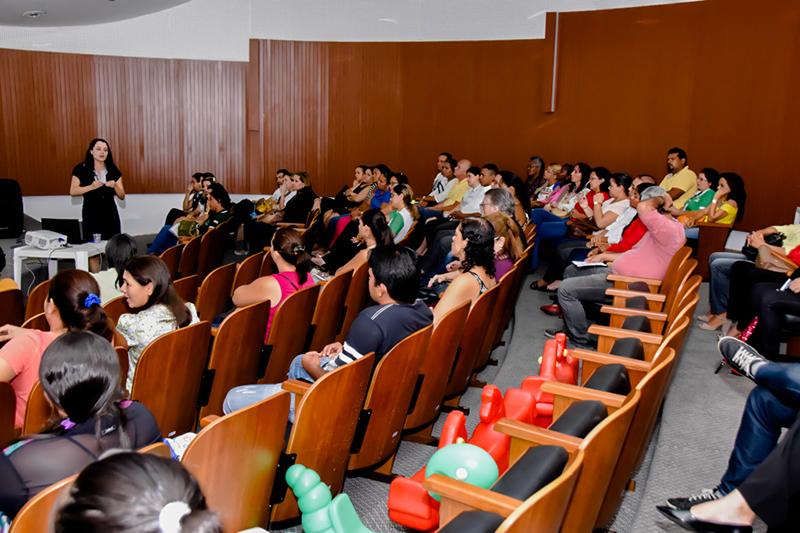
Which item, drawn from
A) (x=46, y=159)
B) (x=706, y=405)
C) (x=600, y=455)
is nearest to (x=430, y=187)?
(x=46, y=159)

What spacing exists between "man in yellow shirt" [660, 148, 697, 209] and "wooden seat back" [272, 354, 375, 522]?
5368mm

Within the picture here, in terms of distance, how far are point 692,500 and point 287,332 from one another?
174 cm

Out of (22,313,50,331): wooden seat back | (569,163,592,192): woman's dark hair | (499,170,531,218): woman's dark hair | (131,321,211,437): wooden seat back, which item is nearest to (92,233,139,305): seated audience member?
(22,313,50,331): wooden seat back

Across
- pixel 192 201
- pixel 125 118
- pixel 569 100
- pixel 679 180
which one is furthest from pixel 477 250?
pixel 125 118

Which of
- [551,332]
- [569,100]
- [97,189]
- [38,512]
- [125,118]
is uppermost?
[569,100]

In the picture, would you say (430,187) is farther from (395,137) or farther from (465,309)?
(465,309)

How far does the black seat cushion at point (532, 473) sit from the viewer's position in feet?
4.32

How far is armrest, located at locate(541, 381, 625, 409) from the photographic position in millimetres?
1781

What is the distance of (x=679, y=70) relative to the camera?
7.20 meters

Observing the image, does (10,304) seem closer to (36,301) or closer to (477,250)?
(36,301)

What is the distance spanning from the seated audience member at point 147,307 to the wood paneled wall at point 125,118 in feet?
25.4

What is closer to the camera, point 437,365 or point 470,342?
point 437,365

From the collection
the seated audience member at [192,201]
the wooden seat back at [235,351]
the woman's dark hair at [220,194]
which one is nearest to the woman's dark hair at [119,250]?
the wooden seat back at [235,351]

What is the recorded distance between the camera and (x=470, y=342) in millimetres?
2775
